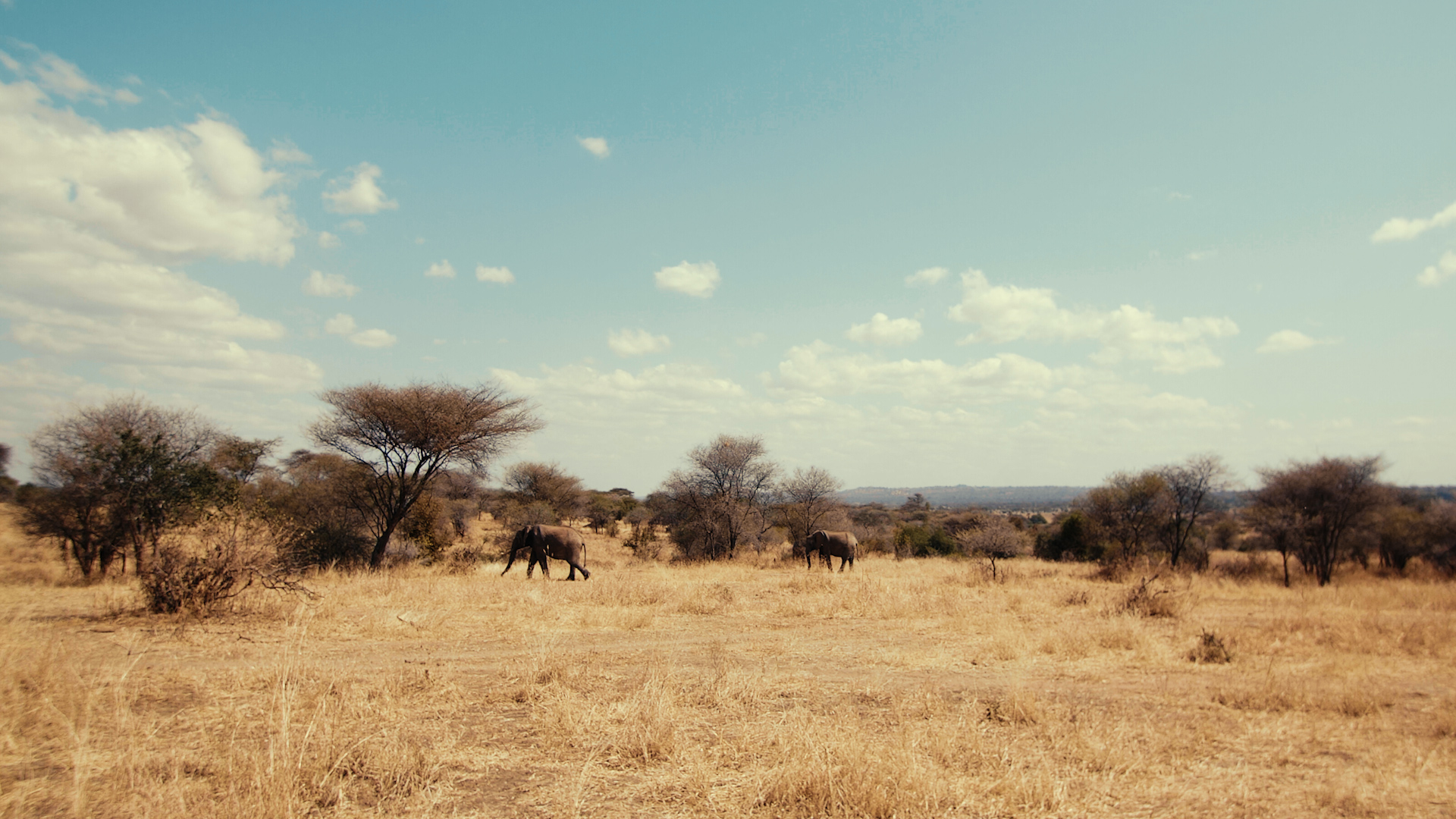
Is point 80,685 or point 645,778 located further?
point 80,685

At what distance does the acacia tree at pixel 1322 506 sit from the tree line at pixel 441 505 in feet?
0.21

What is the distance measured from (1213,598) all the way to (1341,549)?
1669 cm

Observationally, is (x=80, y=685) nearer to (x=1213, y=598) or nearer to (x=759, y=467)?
(x=1213, y=598)

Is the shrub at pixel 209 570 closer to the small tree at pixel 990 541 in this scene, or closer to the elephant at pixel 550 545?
the elephant at pixel 550 545

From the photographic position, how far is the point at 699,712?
262 inches

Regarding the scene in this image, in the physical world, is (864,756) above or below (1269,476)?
below

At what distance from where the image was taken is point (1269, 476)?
1021 inches

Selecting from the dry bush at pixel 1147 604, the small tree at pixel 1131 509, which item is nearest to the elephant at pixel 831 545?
the dry bush at pixel 1147 604

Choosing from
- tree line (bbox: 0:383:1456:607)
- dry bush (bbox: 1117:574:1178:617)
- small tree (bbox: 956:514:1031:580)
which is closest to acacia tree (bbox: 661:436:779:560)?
tree line (bbox: 0:383:1456:607)

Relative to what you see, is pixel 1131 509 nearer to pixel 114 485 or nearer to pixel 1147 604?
pixel 1147 604

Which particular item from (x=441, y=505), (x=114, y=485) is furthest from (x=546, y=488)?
(x=114, y=485)

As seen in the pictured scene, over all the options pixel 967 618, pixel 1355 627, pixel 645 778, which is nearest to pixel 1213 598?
pixel 1355 627

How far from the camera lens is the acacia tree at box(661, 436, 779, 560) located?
91.7ft

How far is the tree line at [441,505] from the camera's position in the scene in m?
14.5
